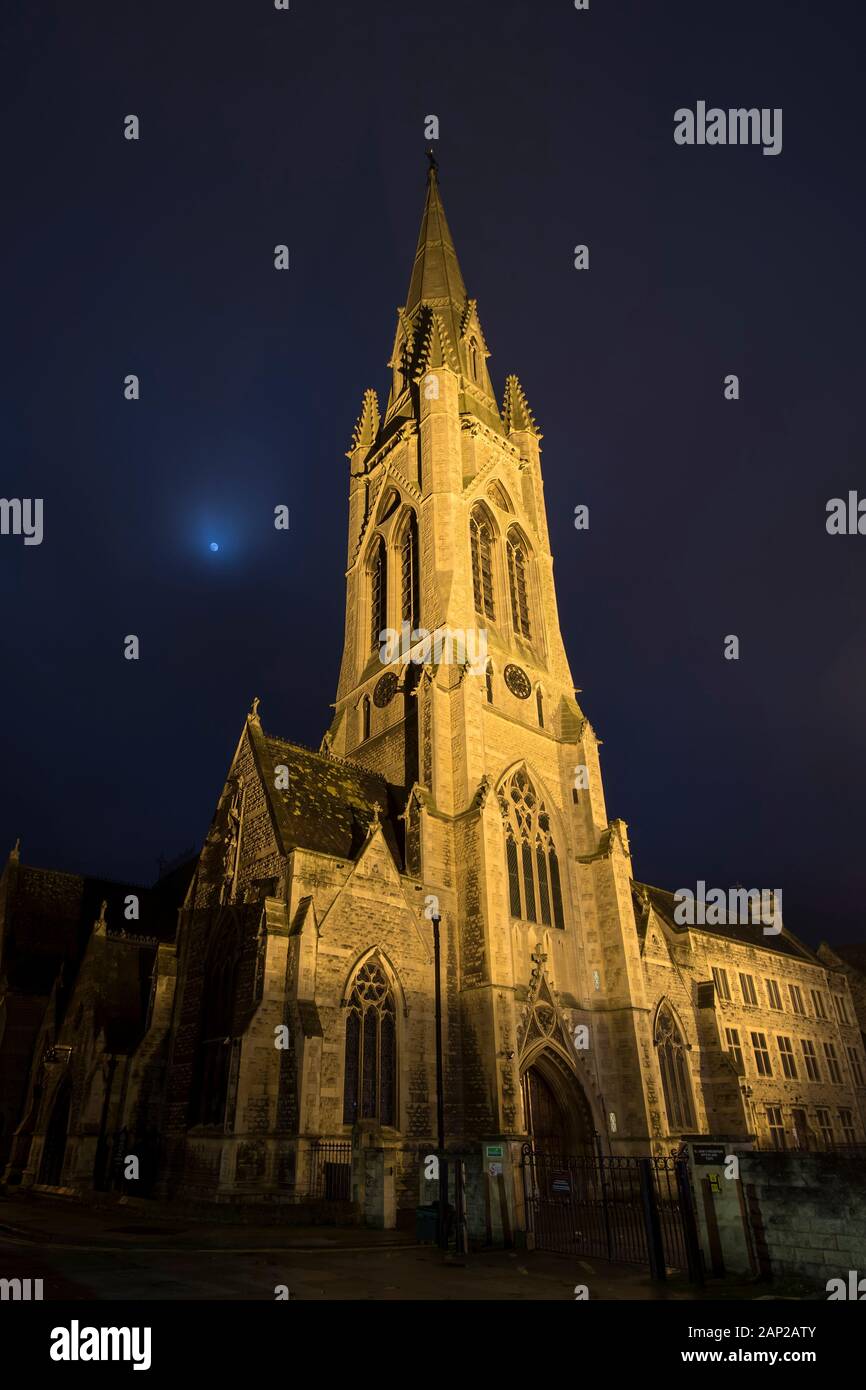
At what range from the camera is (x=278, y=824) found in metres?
22.3

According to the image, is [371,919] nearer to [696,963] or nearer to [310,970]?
[310,970]

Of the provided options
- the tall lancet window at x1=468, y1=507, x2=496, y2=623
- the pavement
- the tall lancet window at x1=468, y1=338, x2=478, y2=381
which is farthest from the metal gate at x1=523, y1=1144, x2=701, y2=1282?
the tall lancet window at x1=468, y1=338, x2=478, y2=381

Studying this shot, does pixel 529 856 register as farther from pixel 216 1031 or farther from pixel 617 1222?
pixel 617 1222

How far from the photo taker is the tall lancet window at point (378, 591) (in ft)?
116

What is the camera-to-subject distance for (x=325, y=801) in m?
25.6

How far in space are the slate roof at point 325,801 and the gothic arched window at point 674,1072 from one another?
43.4 feet

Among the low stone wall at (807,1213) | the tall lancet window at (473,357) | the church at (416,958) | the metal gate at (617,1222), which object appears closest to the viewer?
the low stone wall at (807,1213)

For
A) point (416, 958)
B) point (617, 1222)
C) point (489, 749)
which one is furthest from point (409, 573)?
point (617, 1222)

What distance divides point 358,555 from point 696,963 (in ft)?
81.1

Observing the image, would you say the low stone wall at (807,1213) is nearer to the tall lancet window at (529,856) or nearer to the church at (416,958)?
the church at (416,958)

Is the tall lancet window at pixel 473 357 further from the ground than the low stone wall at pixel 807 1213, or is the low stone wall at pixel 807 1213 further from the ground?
the tall lancet window at pixel 473 357

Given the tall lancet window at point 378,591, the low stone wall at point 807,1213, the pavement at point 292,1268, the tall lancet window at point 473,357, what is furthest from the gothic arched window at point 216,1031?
the tall lancet window at point 473,357

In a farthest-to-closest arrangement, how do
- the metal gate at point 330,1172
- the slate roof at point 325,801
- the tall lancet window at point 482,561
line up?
the tall lancet window at point 482,561 → the slate roof at point 325,801 → the metal gate at point 330,1172
